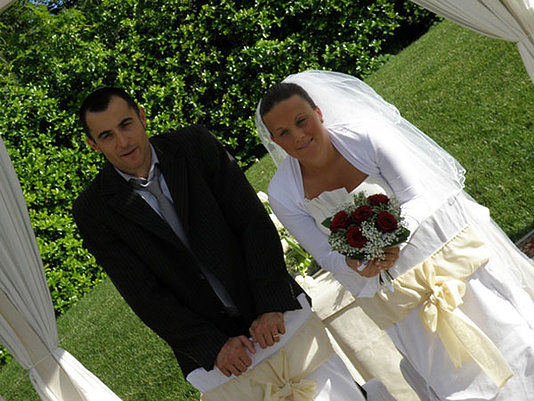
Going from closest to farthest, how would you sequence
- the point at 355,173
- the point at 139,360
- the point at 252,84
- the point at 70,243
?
the point at 355,173
the point at 139,360
the point at 70,243
the point at 252,84

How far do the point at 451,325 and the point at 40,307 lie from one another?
2119mm

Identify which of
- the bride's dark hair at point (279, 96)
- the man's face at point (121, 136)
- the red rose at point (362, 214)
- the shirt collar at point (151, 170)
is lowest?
the red rose at point (362, 214)

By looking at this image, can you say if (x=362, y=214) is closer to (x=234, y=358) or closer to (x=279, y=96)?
(x=279, y=96)

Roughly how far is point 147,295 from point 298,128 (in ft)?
3.32

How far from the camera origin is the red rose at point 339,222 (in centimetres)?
271

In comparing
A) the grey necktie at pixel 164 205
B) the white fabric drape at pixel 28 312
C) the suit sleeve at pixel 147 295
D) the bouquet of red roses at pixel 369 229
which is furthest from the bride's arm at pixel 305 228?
the white fabric drape at pixel 28 312

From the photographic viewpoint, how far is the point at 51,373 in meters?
3.44

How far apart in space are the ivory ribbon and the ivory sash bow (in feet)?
1.27

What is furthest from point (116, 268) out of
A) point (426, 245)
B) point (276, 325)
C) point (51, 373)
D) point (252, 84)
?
point (252, 84)

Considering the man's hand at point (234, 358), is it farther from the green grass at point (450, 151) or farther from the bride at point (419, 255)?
the green grass at point (450, 151)

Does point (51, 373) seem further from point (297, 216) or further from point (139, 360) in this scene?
point (139, 360)

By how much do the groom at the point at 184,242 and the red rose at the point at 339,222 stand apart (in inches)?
11.8

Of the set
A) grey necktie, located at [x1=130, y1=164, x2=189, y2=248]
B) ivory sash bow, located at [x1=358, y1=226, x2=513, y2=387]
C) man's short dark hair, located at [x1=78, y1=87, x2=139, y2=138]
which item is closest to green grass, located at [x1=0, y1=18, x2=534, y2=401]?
ivory sash bow, located at [x1=358, y1=226, x2=513, y2=387]

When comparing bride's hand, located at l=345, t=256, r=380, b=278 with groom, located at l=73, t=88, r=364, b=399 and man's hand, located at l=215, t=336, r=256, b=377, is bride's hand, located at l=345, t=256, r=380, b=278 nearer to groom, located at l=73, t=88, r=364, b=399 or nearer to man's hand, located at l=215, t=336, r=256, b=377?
groom, located at l=73, t=88, r=364, b=399
